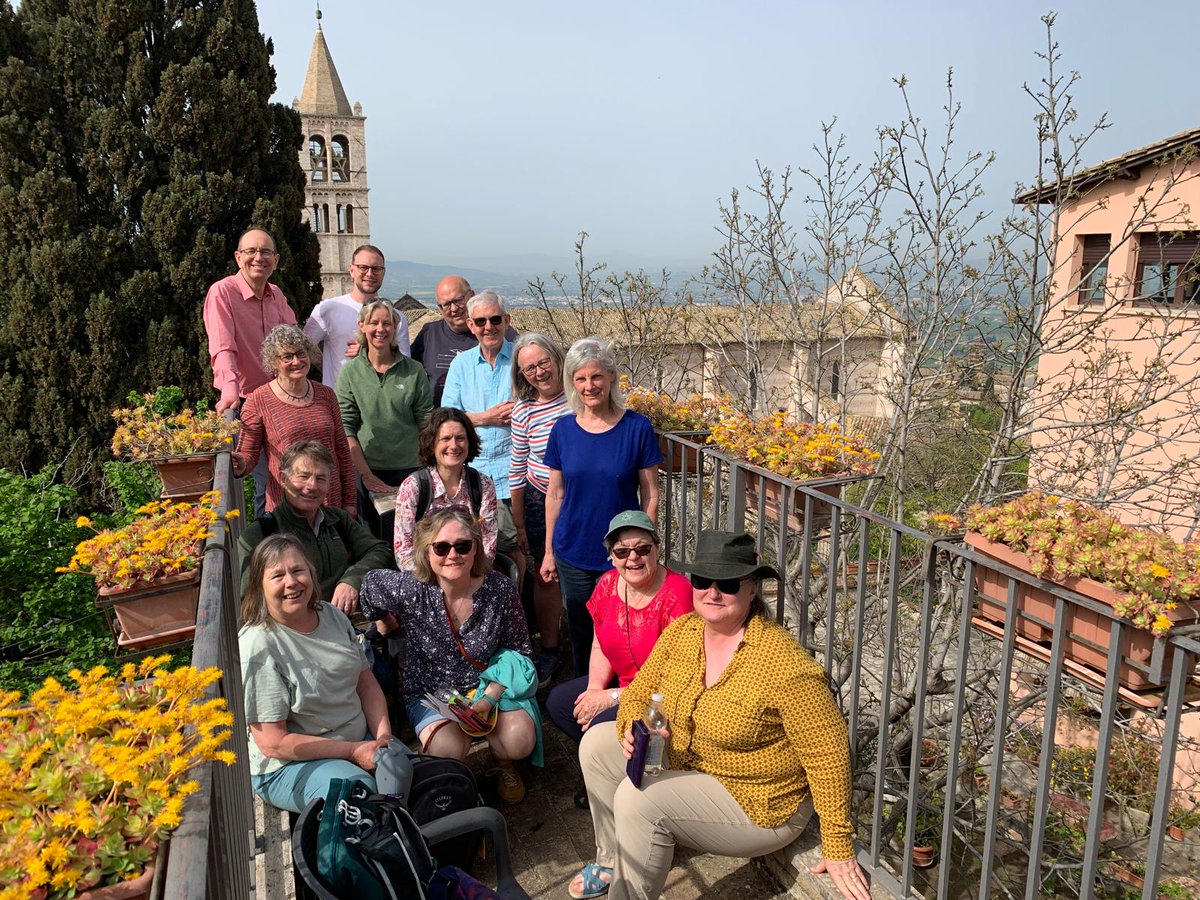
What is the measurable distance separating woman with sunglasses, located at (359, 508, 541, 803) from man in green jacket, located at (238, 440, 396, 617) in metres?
0.31

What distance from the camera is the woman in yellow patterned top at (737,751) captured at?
2.58m

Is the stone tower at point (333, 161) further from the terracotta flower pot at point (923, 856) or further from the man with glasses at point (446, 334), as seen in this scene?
the terracotta flower pot at point (923, 856)

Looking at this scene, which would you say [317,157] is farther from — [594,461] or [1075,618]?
[1075,618]

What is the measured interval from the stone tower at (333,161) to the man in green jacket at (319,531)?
42.2m

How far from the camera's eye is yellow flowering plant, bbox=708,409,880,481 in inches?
126

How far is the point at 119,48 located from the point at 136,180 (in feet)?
6.35

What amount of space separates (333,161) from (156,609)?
4797cm

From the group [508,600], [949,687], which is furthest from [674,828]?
[949,687]

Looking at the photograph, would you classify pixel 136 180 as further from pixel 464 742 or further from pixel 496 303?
pixel 464 742

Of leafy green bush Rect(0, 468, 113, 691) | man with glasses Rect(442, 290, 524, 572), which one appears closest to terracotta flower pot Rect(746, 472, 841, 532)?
man with glasses Rect(442, 290, 524, 572)

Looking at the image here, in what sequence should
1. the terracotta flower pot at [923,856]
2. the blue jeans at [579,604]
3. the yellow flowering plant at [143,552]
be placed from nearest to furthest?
the yellow flowering plant at [143,552]
the blue jeans at [579,604]
the terracotta flower pot at [923,856]

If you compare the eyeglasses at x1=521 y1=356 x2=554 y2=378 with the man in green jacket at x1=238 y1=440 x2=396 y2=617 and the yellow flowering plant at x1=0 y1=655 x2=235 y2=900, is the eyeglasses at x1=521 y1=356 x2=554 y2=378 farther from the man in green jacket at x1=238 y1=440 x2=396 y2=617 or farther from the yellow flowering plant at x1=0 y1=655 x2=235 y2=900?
the yellow flowering plant at x1=0 y1=655 x2=235 y2=900

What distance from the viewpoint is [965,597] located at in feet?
7.49

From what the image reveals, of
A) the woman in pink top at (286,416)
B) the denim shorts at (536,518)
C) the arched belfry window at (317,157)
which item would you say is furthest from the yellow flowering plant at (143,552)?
the arched belfry window at (317,157)
